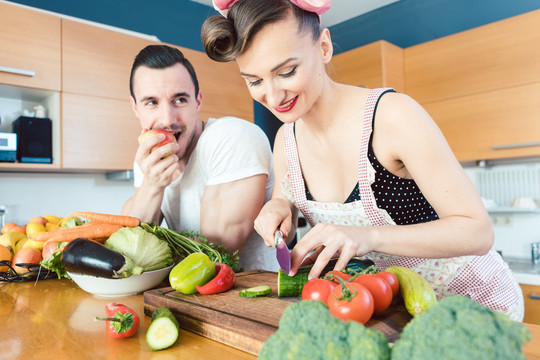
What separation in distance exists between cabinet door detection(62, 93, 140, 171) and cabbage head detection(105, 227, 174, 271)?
197 cm

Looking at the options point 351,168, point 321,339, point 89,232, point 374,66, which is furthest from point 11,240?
point 374,66

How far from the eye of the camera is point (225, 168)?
4.75 feet

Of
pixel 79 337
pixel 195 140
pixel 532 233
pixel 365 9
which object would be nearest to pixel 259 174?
pixel 195 140

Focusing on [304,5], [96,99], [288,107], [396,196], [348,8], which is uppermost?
[348,8]

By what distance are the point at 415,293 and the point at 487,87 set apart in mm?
2709

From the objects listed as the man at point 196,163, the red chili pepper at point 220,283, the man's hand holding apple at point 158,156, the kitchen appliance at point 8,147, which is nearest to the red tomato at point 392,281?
the red chili pepper at point 220,283

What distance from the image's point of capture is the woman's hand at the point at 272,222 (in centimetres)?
104

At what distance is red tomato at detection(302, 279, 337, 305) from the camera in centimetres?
71

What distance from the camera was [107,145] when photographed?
2922 millimetres

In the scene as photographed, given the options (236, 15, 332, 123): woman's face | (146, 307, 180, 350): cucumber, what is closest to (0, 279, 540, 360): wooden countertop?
(146, 307, 180, 350): cucumber

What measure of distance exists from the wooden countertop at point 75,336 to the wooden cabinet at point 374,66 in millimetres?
2689

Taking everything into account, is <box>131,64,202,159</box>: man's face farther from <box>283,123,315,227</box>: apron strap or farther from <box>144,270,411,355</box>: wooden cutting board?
<box>144,270,411,355</box>: wooden cutting board

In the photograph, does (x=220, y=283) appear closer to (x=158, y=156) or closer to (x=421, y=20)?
(x=158, y=156)

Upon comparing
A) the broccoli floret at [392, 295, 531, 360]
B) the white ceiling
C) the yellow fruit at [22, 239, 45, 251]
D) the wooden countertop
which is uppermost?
the white ceiling
